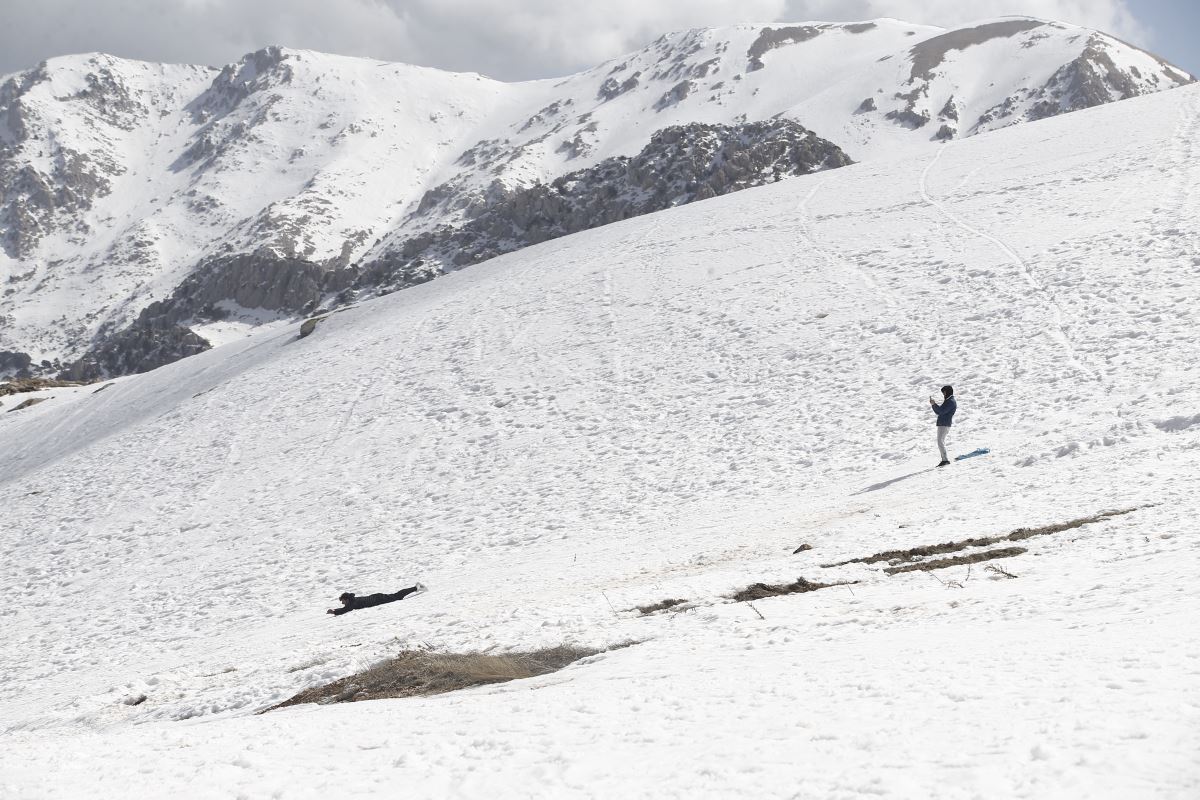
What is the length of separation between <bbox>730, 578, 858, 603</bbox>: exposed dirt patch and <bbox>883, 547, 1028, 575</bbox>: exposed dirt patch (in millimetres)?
694

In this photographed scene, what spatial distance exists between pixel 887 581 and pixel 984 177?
109ft

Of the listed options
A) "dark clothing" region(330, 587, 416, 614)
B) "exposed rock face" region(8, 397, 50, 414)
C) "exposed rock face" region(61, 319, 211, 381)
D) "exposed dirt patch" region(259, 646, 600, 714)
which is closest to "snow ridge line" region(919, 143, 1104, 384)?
"exposed dirt patch" region(259, 646, 600, 714)

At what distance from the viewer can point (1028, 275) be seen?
26359 millimetres

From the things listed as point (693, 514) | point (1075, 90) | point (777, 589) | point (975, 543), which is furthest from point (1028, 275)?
point (1075, 90)

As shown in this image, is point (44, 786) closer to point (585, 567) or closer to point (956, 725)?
point (956, 725)

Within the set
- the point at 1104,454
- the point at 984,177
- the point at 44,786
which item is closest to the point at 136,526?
the point at 44,786

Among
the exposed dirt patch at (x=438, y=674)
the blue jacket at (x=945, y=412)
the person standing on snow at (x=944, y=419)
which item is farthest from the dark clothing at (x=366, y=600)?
the blue jacket at (x=945, y=412)

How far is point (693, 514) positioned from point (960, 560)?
22.6ft

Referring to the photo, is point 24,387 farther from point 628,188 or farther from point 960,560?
point 628,188

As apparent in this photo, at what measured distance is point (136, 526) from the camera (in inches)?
966

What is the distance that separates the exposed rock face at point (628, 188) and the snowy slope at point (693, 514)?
11684cm

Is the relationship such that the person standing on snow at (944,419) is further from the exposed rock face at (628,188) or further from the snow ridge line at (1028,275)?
the exposed rock face at (628,188)

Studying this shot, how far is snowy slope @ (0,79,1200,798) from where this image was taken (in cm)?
632

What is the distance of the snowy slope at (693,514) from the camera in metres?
6.32
